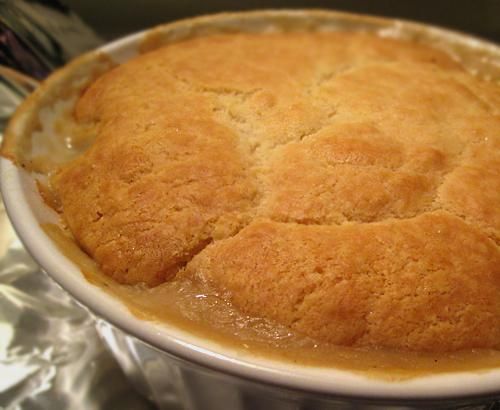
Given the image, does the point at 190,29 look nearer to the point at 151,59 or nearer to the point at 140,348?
the point at 151,59

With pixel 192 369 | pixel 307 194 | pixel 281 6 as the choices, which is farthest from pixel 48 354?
pixel 281 6

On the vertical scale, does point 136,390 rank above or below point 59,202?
below

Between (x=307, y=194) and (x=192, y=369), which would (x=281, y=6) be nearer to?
(x=307, y=194)

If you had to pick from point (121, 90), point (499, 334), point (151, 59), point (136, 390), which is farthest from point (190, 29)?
point (499, 334)

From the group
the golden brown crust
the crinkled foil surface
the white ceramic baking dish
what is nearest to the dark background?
the white ceramic baking dish

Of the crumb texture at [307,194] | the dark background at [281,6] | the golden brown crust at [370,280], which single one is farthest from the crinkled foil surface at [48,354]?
the dark background at [281,6]

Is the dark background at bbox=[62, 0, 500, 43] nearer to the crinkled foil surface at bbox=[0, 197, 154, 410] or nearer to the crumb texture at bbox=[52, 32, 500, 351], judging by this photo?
the crumb texture at bbox=[52, 32, 500, 351]
